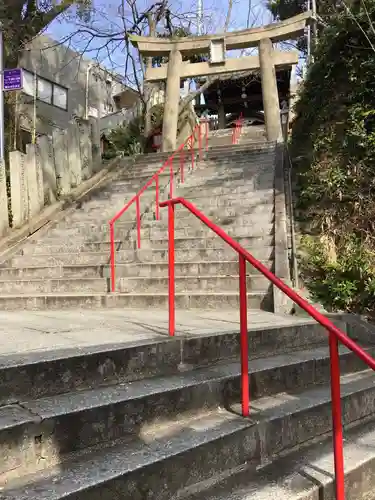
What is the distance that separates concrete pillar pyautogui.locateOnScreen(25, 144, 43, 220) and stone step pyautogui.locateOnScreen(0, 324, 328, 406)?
631 cm

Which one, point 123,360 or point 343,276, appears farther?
point 343,276

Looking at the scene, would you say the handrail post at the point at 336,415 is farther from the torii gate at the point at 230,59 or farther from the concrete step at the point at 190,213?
Result: the torii gate at the point at 230,59

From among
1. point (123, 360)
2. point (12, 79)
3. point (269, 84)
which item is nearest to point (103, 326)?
point (123, 360)

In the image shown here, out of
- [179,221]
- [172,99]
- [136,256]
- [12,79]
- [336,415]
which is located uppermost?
[172,99]

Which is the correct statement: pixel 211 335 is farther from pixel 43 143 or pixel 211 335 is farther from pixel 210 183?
pixel 43 143

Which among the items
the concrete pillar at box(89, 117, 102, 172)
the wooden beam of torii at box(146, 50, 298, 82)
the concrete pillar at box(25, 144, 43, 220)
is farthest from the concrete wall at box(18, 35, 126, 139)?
the concrete pillar at box(25, 144, 43, 220)

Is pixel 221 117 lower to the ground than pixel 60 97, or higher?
higher

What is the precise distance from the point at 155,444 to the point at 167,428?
7.9 inches

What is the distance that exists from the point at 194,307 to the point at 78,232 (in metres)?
3.48

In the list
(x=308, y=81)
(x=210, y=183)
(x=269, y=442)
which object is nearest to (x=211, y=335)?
(x=269, y=442)

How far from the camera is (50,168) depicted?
970 cm

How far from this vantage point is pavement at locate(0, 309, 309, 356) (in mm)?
2844

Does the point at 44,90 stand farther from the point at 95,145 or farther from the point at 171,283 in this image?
the point at 171,283

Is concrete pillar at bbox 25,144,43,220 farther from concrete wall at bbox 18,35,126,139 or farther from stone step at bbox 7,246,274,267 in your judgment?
concrete wall at bbox 18,35,126,139
